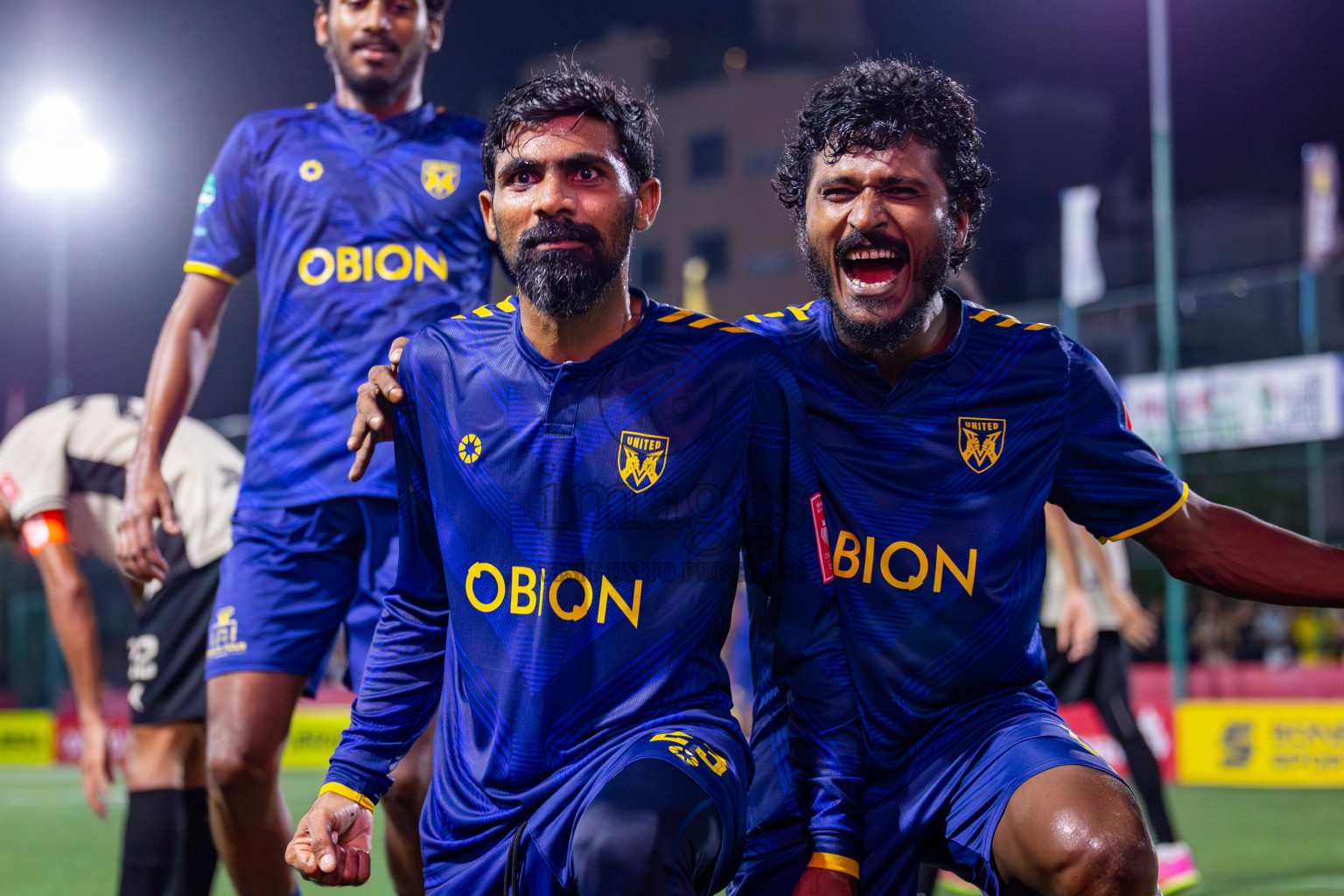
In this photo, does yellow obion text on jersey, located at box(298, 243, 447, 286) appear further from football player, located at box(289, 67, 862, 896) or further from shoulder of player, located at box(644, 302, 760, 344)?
shoulder of player, located at box(644, 302, 760, 344)

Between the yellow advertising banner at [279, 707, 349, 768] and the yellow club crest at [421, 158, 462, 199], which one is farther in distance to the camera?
the yellow advertising banner at [279, 707, 349, 768]

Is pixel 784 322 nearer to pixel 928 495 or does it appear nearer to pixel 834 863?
pixel 928 495

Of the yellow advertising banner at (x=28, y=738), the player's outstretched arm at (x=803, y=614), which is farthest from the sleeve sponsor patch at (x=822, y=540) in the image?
the yellow advertising banner at (x=28, y=738)

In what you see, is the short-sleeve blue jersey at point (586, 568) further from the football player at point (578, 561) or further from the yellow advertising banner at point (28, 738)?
the yellow advertising banner at point (28, 738)

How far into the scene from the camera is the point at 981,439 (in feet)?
8.75

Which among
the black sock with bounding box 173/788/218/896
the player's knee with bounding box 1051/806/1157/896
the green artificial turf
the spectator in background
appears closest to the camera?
the player's knee with bounding box 1051/806/1157/896

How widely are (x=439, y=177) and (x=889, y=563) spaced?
165cm

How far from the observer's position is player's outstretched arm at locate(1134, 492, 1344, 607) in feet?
8.91

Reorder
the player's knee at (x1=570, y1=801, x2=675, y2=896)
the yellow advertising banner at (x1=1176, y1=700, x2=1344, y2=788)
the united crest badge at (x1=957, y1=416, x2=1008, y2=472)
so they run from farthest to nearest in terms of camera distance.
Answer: the yellow advertising banner at (x1=1176, y1=700, x2=1344, y2=788)
the united crest badge at (x1=957, y1=416, x2=1008, y2=472)
the player's knee at (x1=570, y1=801, x2=675, y2=896)

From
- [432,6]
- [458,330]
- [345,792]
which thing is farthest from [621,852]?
[432,6]

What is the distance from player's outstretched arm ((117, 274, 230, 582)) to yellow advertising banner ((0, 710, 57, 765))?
1514 cm

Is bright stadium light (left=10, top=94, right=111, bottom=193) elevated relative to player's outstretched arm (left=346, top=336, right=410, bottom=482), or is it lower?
elevated

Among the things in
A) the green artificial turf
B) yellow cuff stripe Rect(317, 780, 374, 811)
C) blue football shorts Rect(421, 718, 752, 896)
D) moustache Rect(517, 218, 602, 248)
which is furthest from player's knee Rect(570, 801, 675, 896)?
the green artificial turf

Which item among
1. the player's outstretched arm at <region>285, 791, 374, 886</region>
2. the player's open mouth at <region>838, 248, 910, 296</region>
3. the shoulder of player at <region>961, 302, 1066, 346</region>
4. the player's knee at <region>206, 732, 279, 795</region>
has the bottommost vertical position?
the player's knee at <region>206, 732, 279, 795</region>
